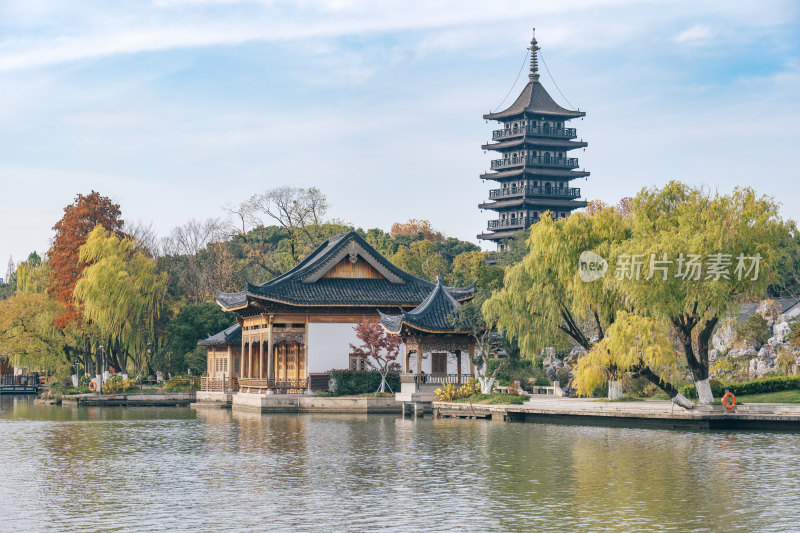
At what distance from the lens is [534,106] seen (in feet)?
299

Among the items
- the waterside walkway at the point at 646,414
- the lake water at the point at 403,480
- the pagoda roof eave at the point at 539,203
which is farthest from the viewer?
the pagoda roof eave at the point at 539,203

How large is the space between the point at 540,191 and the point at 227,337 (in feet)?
151

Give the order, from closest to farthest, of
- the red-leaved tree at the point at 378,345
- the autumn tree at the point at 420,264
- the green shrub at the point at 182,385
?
1. the red-leaved tree at the point at 378,345
2. the green shrub at the point at 182,385
3. the autumn tree at the point at 420,264

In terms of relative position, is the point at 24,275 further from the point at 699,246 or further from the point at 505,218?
the point at 699,246

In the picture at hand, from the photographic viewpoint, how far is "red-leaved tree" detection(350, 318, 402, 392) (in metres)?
44.9

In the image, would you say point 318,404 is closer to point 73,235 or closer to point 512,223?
point 73,235

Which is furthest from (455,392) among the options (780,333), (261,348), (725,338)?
(725,338)

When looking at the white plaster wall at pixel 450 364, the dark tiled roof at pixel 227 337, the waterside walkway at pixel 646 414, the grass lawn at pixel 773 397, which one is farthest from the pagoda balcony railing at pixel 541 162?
the grass lawn at pixel 773 397

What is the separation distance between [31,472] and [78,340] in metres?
36.6

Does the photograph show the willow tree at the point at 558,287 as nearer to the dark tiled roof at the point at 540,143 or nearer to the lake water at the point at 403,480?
the lake water at the point at 403,480

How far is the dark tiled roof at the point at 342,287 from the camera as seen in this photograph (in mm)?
47000

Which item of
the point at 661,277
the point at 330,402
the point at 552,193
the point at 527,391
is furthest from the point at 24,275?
the point at 661,277

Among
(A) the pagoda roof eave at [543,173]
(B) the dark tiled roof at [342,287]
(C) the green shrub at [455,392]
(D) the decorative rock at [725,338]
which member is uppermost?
(A) the pagoda roof eave at [543,173]

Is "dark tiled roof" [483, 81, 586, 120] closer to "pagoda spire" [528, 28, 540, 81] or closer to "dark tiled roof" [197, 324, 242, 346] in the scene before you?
"pagoda spire" [528, 28, 540, 81]
